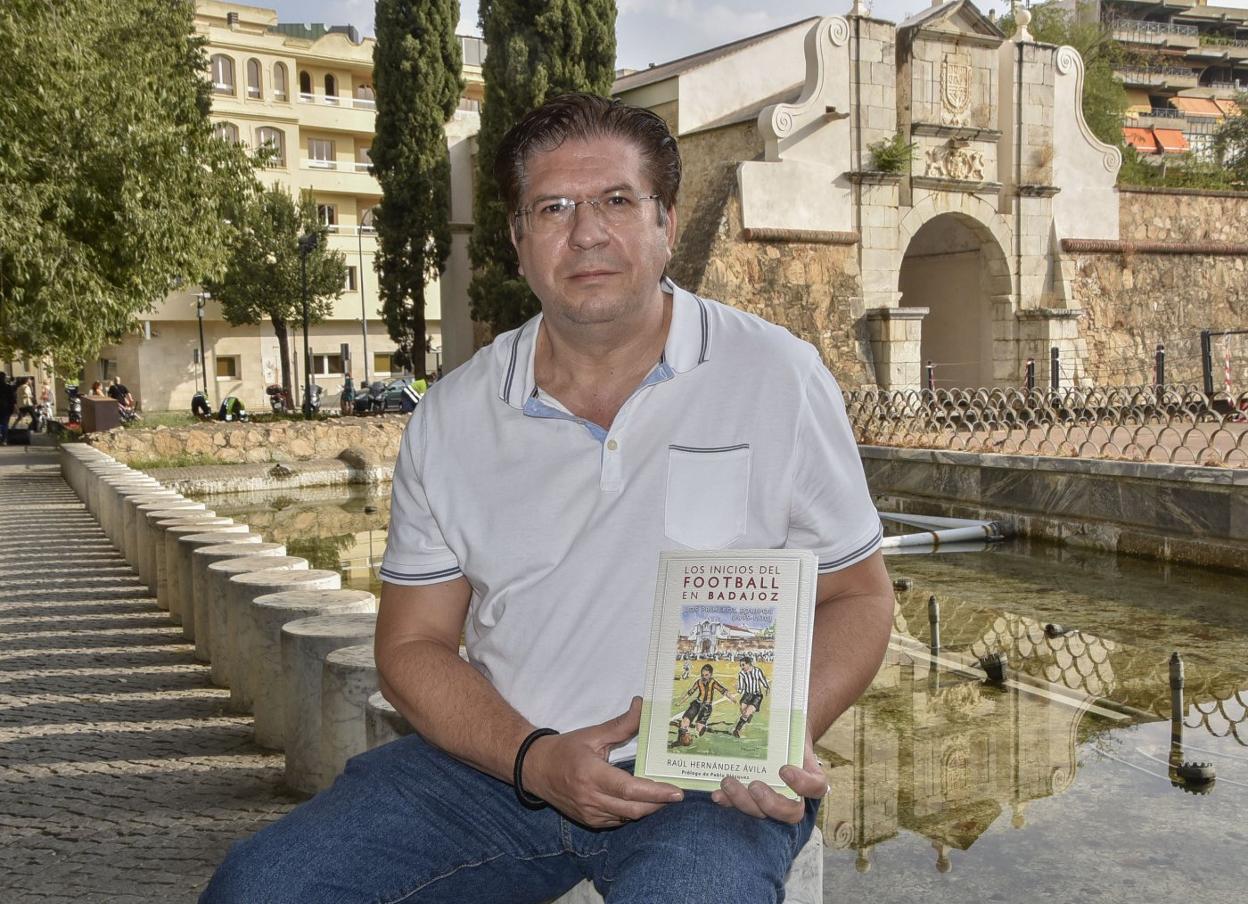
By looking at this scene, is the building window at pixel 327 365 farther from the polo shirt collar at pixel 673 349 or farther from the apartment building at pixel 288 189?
the polo shirt collar at pixel 673 349

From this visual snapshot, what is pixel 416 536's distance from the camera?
2375mm

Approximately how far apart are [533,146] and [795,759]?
1286 mm

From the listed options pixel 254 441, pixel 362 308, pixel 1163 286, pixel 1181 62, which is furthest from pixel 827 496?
pixel 1181 62

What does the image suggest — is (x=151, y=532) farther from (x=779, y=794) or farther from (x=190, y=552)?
(x=779, y=794)

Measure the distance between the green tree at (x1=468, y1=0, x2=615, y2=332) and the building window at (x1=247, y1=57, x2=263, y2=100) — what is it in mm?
24638

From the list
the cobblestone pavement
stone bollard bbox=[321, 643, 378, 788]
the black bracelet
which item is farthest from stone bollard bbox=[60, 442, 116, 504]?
the black bracelet

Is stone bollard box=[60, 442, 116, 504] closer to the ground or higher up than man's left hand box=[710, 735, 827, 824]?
closer to the ground

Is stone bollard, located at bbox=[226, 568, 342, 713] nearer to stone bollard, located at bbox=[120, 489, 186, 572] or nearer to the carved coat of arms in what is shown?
stone bollard, located at bbox=[120, 489, 186, 572]

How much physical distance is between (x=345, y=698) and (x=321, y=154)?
5004cm

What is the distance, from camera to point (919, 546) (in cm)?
1099

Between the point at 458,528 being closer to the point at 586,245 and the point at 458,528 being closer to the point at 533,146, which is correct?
the point at 586,245

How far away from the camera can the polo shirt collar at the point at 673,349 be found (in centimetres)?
228

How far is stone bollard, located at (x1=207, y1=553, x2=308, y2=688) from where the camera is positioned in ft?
19.0

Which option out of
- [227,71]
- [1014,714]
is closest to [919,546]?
[1014,714]
